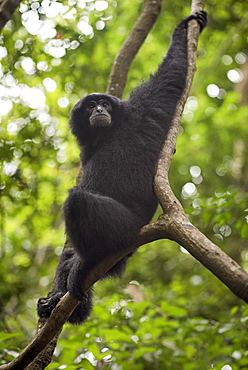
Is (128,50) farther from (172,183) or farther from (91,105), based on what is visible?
(172,183)

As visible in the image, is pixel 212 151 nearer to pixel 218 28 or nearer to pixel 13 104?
pixel 218 28

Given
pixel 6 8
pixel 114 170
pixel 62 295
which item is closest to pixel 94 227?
pixel 114 170

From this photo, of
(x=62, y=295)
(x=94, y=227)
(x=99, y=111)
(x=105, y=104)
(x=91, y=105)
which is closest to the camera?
(x=94, y=227)

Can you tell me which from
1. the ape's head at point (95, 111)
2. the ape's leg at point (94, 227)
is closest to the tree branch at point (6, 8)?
the ape's head at point (95, 111)

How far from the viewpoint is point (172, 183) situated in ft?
41.6

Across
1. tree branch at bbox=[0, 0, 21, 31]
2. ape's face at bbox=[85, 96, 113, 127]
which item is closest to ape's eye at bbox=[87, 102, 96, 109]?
ape's face at bbox=[85, 96, 113, 127]

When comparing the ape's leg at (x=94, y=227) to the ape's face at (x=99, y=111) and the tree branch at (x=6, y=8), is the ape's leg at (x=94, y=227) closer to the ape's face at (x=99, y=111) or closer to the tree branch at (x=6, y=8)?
the ape's face at (x=99, y=111)

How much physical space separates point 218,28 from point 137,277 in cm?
767

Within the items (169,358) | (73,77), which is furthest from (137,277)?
(73,77)

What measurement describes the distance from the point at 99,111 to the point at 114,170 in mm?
1181

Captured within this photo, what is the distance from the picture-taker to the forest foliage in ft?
20.9

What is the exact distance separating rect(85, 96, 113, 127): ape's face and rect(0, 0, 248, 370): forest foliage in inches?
69.4

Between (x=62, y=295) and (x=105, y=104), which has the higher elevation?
(x=105, y=104)

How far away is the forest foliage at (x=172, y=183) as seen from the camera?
6355 millimetres
